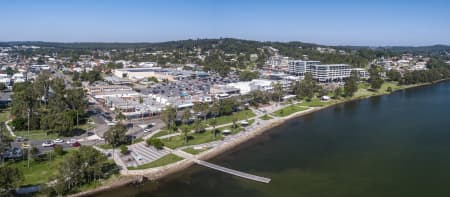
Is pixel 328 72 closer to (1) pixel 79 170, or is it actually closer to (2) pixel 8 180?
(1) pixel 79 170

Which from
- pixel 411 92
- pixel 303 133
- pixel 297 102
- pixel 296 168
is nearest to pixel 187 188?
pixel 296 168

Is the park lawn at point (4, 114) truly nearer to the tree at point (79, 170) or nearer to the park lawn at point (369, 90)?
the tree at point (79, 170)

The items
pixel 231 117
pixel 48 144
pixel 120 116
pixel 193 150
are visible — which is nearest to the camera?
pixel 193 150

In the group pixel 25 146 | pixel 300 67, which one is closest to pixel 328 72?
pixel 300 67

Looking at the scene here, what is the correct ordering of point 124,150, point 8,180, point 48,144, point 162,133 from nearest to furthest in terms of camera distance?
point 8,180 < point 124,150 < point 48,144 < point 162,133

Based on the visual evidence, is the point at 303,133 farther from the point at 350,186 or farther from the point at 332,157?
the point at 350,186

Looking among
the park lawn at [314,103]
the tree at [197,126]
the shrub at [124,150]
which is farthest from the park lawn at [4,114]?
the park lawn at [314,103]
